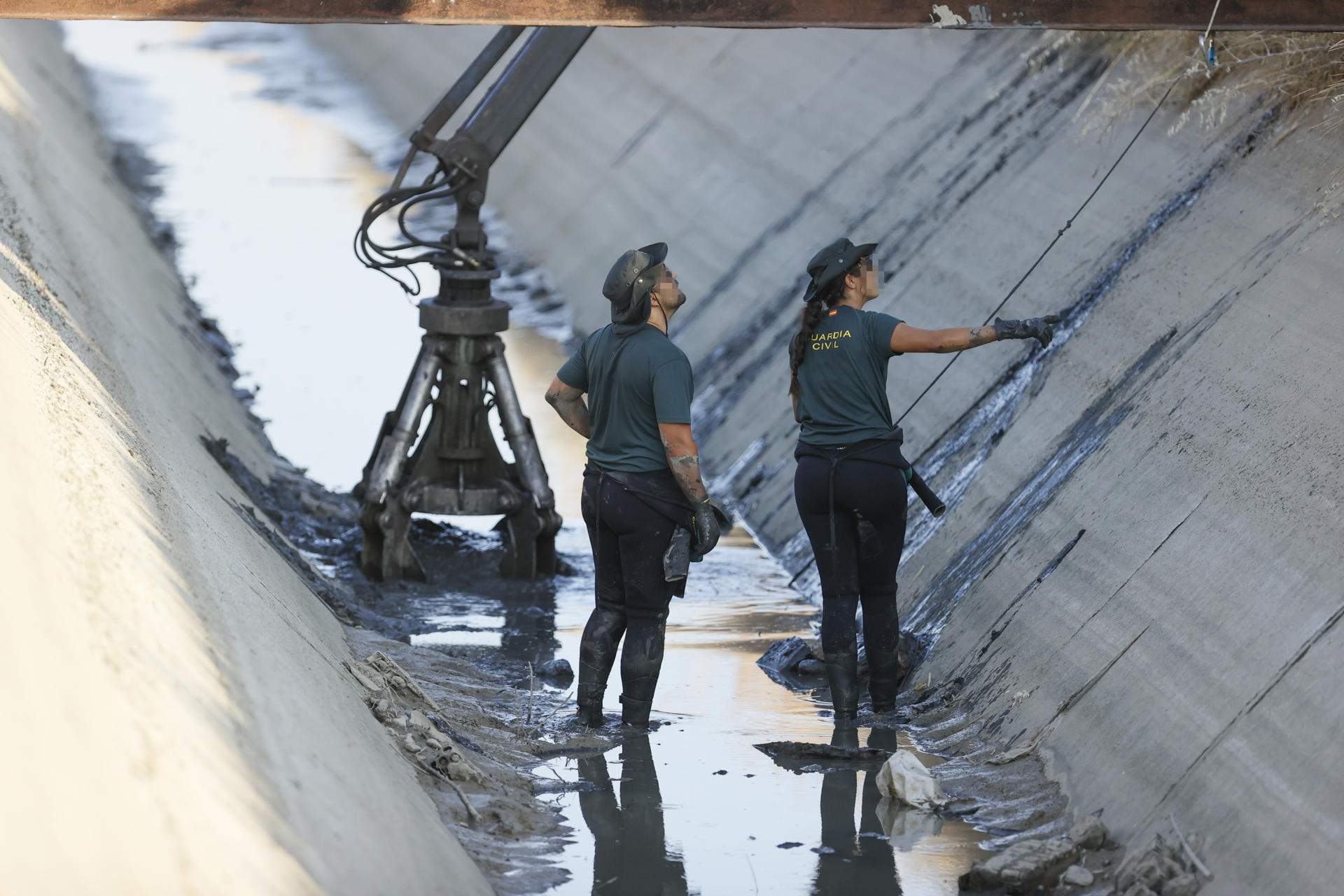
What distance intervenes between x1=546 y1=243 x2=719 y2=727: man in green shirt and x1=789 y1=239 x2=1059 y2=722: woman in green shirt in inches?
20.6

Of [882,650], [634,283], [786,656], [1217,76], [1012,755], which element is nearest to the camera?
[1012,755]

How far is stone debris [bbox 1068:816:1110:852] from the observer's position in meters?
5.36

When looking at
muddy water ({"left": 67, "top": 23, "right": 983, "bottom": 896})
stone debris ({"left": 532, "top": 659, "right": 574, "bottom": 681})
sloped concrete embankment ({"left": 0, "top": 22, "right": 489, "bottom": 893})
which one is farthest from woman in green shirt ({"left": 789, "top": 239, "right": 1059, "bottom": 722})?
sloped concrete embankment ({"left": 0, "top": 22, "right": 489, "bottom": 893})

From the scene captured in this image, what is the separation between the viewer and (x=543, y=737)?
6836 mm

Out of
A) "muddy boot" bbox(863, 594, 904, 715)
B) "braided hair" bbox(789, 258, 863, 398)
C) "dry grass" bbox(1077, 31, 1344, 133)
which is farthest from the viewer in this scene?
"dry grass" bbox(1077, 31, 1344, 133)

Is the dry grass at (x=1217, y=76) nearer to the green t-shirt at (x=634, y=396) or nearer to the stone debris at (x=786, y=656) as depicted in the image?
the green t-shirt at (x=634, y=396)

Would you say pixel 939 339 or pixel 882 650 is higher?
pixel 939 339

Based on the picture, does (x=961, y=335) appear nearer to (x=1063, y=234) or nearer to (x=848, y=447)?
(x=848, y=447)

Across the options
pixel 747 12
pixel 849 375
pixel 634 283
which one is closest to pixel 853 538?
pixel 849 375

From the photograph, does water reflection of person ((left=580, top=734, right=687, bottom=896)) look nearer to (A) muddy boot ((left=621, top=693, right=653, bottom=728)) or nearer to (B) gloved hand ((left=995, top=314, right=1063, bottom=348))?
(A) muddy boot ((left=621, top=693, right=653, bottom=728))

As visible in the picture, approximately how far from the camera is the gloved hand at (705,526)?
670 centimetres

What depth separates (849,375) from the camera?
6.86m

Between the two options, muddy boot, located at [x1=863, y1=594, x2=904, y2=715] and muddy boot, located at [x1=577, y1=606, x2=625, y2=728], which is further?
muddy boot, located at [x1=863, y1=594, x2=904, y2=715]

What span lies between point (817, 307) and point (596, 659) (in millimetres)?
1681
